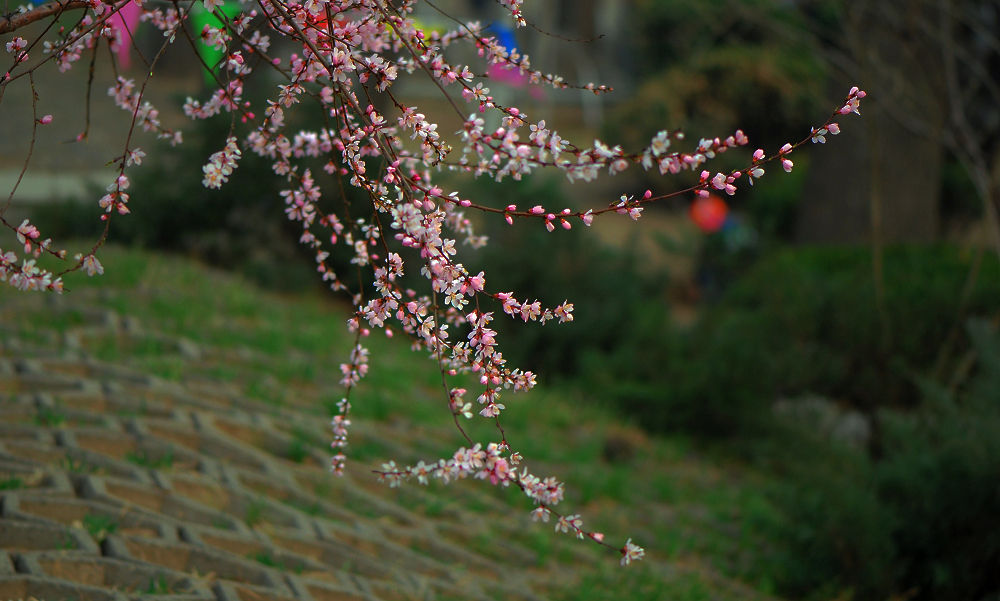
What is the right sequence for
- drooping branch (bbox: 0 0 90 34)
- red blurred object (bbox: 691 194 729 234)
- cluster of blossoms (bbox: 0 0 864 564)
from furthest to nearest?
red blurred object (bbox: 691 194 729 234) → drooping branch (bbox: 0 0 90 34) → cluster of blossoms (bbox: 0 0 864 564)

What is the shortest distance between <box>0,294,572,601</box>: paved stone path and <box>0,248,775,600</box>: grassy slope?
139mm

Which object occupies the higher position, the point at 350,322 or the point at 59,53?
the point at 59,53

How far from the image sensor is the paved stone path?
2836 mm

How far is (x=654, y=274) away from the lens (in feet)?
27.9

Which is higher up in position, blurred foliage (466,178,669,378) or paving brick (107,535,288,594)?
blurred foliage (466,178,669,378)

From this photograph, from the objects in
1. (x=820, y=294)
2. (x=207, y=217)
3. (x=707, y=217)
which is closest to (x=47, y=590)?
(x=820, y=294)

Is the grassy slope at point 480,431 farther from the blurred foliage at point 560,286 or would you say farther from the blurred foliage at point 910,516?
the blurred foliage at point 560,286

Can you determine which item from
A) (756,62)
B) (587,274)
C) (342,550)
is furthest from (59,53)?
(756,62)

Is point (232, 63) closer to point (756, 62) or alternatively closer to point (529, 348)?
point (529, 348)

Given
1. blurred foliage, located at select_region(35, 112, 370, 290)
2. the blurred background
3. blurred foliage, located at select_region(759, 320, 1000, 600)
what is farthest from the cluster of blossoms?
blurred foliage, located at select_region(35, 112, 370, 290)

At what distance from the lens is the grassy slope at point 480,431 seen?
3.96 m

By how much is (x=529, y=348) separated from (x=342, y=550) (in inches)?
143

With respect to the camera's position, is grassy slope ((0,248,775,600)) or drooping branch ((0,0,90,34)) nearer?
drooping branch ((0,0,90,34))

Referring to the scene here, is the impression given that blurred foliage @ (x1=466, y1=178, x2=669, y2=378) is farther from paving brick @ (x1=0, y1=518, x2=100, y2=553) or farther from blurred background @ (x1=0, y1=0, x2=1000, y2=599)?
paving brick @ (x1=0, y1=518, x2=100, y2=553)
